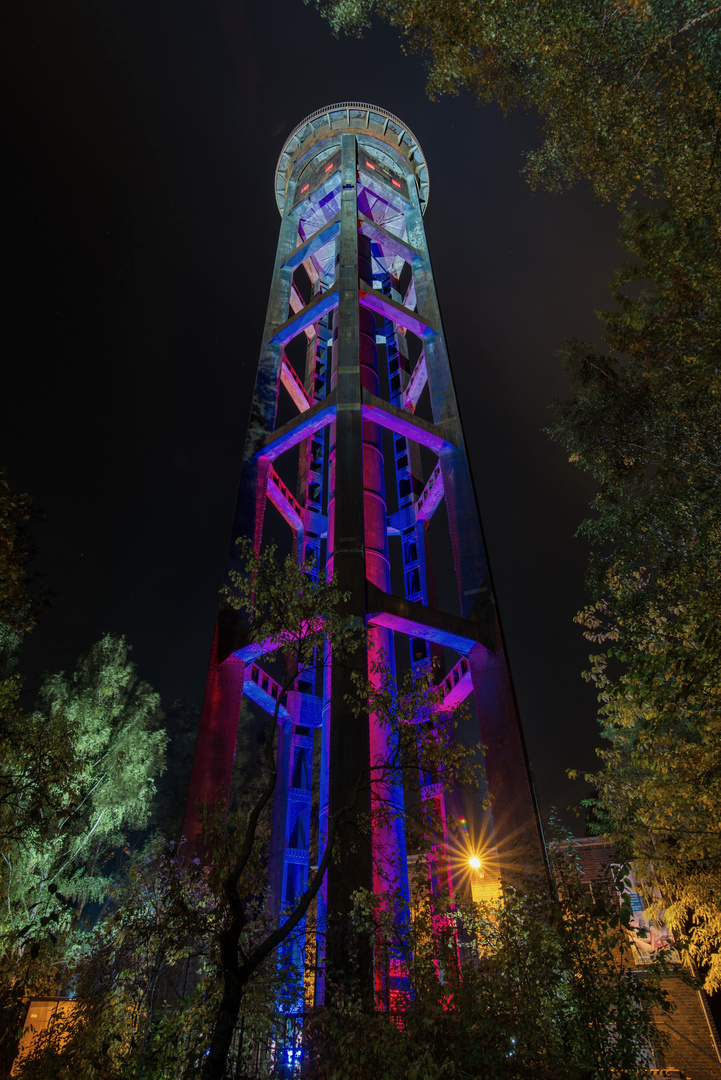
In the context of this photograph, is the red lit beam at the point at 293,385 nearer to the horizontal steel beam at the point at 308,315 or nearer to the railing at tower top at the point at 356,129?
the horizontal steel beam at the point at 308,315

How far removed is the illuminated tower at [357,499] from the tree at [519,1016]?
211 cm

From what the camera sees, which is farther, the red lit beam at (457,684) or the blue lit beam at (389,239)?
the blue lit beam at (389,239)

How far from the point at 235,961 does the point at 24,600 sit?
6645 millimetres

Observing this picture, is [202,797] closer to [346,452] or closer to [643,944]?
[346,452]

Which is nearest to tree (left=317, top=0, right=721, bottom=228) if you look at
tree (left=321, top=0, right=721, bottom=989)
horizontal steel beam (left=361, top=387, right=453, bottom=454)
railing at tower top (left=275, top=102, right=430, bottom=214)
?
tree (left=321, top=0, right=721, bottom=989)

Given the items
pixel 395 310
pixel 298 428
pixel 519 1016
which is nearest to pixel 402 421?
pixel 298 428

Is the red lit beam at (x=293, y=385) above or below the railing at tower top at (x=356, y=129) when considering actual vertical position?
below

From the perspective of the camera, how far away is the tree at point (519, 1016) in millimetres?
6590

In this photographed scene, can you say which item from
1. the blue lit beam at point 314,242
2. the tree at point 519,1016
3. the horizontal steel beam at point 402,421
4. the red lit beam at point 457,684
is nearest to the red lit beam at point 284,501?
the horizontal steel beam at point 402,421

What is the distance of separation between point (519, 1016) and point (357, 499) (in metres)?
11.3

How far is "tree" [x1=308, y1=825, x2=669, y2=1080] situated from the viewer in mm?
6590

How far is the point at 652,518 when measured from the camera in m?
13.6

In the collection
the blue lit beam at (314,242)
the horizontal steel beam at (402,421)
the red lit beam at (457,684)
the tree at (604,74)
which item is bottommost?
the red lit beam at (457,684)

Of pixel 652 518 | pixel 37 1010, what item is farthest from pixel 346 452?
pixel 37 1010
